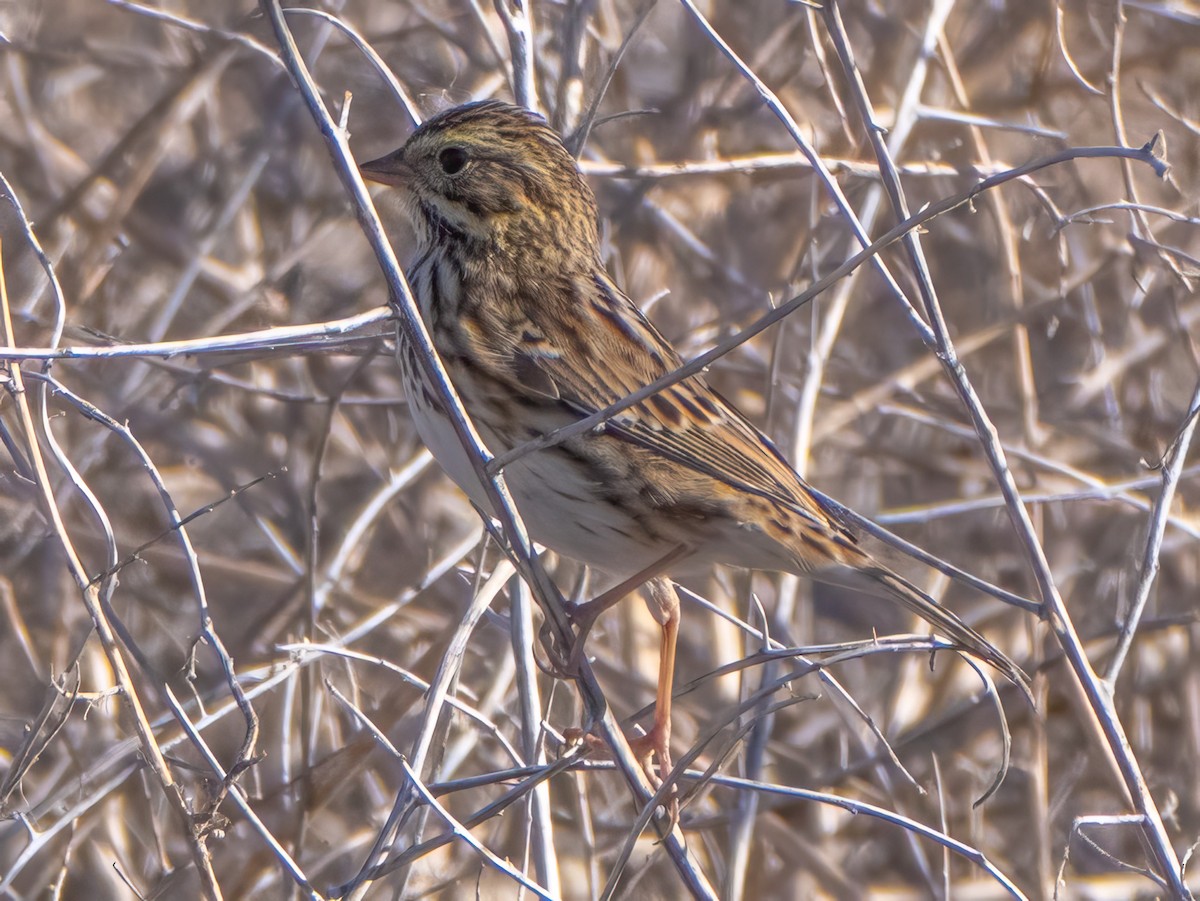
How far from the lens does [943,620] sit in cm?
269

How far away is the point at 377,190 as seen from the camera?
4.85 m

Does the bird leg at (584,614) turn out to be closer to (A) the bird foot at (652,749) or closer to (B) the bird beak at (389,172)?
(A) the bird foot at (652,749)

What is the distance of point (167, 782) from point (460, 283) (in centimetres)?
125

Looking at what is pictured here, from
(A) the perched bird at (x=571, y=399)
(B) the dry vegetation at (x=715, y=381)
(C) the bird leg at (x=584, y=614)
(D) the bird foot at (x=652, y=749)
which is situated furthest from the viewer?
(B) the dry vegetation at (x=715, y=381)

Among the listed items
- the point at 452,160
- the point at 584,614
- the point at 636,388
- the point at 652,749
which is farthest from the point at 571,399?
the point at 652,749

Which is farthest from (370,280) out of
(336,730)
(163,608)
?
(336,730)

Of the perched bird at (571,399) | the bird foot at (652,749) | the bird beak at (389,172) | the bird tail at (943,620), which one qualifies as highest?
the bird beak at (389,172)

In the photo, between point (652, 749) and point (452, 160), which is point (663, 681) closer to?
point (652, 749)

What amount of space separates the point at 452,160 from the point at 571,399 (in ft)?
2.13

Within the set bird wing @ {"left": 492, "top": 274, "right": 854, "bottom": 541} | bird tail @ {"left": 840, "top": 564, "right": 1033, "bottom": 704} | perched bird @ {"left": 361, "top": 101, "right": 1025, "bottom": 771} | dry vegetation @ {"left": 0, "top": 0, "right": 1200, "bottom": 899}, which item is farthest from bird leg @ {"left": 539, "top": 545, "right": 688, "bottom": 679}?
dry vegetation @ {"left": 0, "top": 0, "right": 1200, "bottom": 899}

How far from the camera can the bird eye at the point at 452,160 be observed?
10.4 feet

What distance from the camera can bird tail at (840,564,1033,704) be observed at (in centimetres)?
252

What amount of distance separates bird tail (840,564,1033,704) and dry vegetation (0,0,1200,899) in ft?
2.34

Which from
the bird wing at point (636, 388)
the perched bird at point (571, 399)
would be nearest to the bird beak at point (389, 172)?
the perched bird at point (571, 399)
